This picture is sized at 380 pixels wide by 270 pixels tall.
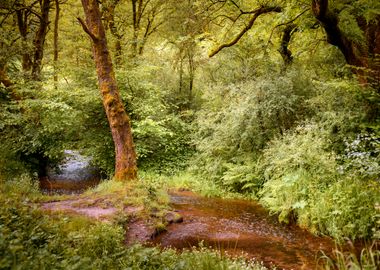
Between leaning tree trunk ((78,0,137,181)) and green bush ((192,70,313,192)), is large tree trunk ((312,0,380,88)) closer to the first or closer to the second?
green bush ((192,70,313,192))

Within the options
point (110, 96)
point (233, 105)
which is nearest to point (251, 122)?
point (233, 105)

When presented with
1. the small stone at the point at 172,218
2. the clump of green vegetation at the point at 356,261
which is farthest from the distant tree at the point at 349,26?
the clump of green vegetation at the point at 356,261

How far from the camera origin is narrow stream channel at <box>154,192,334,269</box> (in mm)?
6203

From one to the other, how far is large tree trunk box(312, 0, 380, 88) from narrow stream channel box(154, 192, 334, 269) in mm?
4484

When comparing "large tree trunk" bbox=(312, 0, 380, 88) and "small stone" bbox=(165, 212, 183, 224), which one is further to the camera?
"large tree trunk" bbox=(312, 0, 380, 88)

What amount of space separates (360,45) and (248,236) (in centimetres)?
641

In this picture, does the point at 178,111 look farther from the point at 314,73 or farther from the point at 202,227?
the point at 202,227

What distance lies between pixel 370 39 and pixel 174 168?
912cm

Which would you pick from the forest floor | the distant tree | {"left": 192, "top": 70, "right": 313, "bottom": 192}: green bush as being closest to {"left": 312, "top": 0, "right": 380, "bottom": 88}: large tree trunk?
the distant tree

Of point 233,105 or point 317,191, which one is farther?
point 233,105

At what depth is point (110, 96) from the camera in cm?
958

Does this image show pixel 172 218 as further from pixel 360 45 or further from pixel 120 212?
pixel 360 45

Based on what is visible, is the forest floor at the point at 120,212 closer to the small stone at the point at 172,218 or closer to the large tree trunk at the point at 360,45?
the small stone at the point at 172,218

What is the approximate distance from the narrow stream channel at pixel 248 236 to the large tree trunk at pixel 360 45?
14.7 ft
